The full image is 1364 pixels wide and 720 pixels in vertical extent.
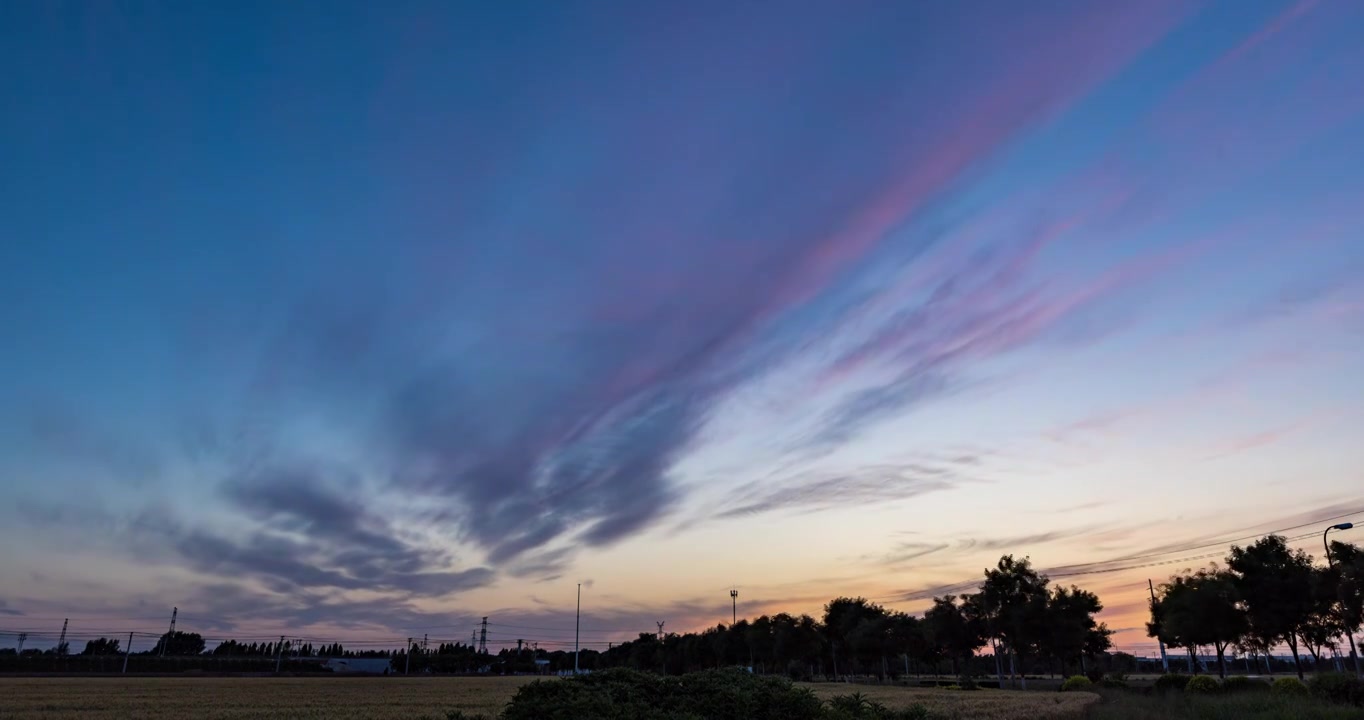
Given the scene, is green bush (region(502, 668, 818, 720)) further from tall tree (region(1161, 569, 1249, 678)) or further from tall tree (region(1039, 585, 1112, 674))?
tall tree (region(1039, 585, 1112, 674))

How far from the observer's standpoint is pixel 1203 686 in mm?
51125

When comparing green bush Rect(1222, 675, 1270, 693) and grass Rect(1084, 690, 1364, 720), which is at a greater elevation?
grass Rect(1084, 690, 1364, 720)

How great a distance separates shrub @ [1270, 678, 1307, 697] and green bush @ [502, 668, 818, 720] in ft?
119

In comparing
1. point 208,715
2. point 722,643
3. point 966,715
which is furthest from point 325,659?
point 966,715

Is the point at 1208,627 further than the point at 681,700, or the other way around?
the point at 1208,627

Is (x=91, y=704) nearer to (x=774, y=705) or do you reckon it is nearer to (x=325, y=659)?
(x=774, y=705)

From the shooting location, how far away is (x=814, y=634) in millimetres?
130375

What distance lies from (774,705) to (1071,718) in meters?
24.2

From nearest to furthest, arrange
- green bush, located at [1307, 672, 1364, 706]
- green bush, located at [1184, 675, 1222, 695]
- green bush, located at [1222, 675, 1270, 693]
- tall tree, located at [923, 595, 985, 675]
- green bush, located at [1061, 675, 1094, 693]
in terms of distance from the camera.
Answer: green bush, located at [1307, 672, 1364, 706] → green bush, located at [1222, 675, 1270, 693] → green bush, located at [1184, 675, 1222, 695] → green bush, located at [1061, 675, 1094, 693] → tall tree, located at [923, 595, 985, 675]

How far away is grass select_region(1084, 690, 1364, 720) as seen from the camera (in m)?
31.6

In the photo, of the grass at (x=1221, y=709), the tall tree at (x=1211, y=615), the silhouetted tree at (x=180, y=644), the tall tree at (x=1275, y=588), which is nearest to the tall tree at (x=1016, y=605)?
the tall tree at (x=1211, y=615)

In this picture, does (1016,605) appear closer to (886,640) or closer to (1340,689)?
(886,640)

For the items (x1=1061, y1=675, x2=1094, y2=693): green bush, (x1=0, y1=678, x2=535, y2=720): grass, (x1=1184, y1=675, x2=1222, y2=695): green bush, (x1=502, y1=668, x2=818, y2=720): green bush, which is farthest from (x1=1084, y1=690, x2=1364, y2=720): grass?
(x1=0, y1=678, x2=535, y2=720): grass

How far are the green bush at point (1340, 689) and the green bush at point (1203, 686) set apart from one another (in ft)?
Result: 31.8
